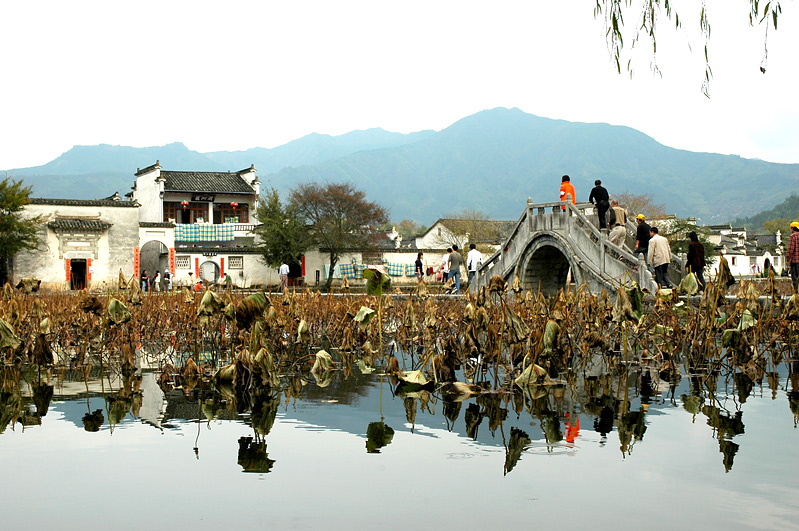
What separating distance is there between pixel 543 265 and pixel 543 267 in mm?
76

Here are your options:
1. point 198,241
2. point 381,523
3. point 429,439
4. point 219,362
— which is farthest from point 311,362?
point 198,241

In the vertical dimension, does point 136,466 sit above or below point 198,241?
below

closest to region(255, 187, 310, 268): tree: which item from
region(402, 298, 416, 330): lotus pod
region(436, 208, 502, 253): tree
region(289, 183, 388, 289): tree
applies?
region(289, 183, 388, 289): tree

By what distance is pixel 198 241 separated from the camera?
1592 inches

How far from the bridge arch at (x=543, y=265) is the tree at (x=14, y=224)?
20811 millimetres

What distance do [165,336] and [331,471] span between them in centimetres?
624

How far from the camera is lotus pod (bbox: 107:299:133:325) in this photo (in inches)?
313

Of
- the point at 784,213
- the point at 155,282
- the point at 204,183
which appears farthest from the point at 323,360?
the point at 784,213

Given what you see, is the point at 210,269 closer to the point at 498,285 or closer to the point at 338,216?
the point at 338,216

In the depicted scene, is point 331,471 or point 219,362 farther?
point 219,362

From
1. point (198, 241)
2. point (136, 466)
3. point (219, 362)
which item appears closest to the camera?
point (136, 466)

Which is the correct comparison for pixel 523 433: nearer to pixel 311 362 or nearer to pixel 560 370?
pixel 560 370

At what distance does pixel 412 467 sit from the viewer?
4629 millimetres

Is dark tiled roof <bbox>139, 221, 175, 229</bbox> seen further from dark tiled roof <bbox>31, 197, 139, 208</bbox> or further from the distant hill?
the distant hill
